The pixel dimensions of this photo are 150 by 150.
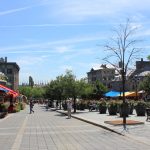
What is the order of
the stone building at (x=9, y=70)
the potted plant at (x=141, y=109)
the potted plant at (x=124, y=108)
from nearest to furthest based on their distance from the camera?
the potted plant at (x=124, y=108), the potted plant at (x=141, y=109), the stone building at (x=9, y=70)

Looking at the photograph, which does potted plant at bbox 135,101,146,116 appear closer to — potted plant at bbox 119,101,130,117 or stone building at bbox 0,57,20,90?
potted plant at bbox 119,101,130,117

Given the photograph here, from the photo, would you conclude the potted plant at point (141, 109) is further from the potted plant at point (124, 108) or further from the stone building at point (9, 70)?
the stone building at point (9, 70)

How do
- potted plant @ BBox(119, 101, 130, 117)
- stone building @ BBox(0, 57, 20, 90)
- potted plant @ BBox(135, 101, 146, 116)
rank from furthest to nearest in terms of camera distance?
stone building @ BBox(0, 57, 20, 90)
potted plant @ BBox(135, 101, 146, 116)
potted plant @ BBox(119, 101, 130, 117)

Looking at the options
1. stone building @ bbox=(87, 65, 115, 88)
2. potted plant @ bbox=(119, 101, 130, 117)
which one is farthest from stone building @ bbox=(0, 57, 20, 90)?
potted plant @ bbox=(119, 101, 130, 117)

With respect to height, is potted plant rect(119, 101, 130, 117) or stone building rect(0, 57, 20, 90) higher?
stone building rect(0, 57, 20, 90)

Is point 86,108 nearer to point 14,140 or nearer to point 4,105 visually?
point 4,105

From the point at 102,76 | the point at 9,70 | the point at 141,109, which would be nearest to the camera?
the point at 141,109

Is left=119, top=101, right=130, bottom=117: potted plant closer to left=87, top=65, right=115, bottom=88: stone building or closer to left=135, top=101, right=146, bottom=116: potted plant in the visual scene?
left=135, top=101, right=146, bottom=116: potted plant

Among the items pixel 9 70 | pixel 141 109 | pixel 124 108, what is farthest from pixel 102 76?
pixel 124 108

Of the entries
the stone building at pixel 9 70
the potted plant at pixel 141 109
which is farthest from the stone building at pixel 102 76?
the potted plant at pixel 141 109

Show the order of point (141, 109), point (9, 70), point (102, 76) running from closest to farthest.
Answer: point (141, 109) → point (9, 70) → point (102, 76)

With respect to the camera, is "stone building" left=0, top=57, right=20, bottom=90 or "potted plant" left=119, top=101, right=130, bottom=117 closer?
"potted plant" left=119, top=101, right=130, bottom=117

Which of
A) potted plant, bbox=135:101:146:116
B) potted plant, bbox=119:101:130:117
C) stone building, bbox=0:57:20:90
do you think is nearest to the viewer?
potted plant, bbox=119:101:130:117

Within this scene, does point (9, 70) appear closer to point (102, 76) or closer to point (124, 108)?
point (102, 76)
